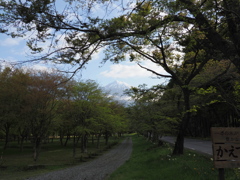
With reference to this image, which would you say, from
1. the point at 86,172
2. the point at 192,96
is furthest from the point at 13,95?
the point at 192,96

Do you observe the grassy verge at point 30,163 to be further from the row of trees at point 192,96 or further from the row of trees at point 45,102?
the row of trees at point 192,96

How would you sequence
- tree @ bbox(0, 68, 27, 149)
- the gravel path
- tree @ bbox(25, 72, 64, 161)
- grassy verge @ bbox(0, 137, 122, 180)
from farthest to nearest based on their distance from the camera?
Result: 1. tree @ bbox(0, 68, 27, 149)
2. tree @ bbox(25, 72, 64, 161)
3. grassy verge @ bbox(0, 137, 122, 180)
4. the gravel path

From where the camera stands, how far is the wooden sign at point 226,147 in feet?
15.5

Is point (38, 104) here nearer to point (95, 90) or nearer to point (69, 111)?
point (69, 111)

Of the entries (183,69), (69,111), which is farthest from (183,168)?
(69,111)

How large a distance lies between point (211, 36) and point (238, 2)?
122cm

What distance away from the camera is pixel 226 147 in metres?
4.79

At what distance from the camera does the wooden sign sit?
4.74 meters

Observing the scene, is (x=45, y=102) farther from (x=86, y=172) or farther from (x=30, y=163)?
(x=86, y=172)

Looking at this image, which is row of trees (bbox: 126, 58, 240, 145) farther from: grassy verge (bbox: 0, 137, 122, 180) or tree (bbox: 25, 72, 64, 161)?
grassy verge (bbox: 0, 137, 122, 180)

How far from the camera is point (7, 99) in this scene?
22.9 metres

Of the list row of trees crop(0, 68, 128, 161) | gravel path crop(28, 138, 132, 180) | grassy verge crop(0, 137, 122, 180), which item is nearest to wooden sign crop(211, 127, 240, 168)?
gravel path crop(28, 138, 132, 180)

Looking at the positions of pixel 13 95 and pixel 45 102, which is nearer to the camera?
pixel 45 102

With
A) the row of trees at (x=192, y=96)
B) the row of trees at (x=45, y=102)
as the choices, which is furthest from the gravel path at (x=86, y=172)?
the row of trees at (x=45, y=102)
